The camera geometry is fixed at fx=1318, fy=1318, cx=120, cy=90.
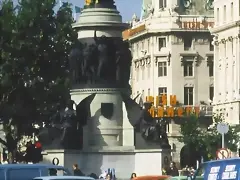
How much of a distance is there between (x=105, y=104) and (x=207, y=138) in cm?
6219

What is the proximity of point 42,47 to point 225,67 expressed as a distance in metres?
52.6

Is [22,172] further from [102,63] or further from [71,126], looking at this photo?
[102,63]

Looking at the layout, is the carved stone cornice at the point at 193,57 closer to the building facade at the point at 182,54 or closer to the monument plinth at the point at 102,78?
the building facade at the point at 182,54

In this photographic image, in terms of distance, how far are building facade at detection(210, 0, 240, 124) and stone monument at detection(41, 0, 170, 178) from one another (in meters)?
71.4

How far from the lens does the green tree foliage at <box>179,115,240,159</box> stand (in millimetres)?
123125

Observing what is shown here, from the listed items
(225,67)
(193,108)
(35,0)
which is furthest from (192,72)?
(35,0)

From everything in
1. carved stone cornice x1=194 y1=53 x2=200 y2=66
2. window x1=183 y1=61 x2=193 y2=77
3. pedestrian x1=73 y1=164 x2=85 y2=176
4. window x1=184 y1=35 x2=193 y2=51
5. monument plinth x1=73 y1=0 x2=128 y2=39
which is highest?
window x1=184 y1=35 x2=193 y2=51

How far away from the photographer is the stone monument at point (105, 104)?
66062mm

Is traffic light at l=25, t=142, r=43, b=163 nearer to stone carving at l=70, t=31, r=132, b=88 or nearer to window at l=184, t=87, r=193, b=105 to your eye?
stone carving at l=70, t=31, r=132, b=88

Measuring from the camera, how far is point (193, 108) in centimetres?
15750

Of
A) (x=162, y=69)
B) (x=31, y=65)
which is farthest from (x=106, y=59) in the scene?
(x=162, y=69)

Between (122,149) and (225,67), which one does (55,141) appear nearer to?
(122,149)

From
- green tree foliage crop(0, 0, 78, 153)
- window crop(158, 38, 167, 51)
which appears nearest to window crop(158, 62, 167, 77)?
window crop(158, 38, 167, 51)

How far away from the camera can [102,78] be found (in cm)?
6694
